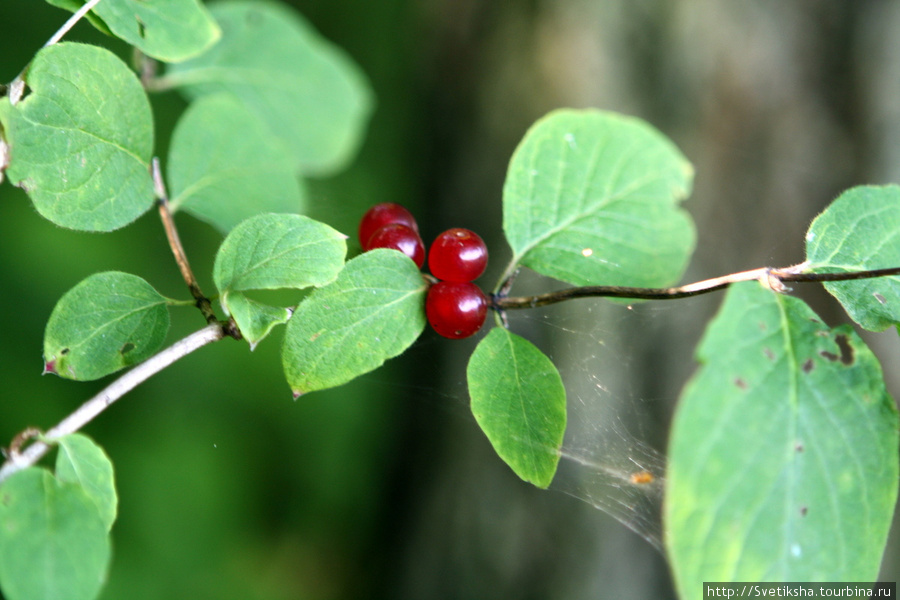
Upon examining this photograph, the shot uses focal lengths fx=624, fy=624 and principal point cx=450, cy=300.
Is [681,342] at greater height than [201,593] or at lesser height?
greater

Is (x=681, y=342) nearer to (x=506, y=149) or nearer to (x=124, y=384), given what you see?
(x=506, y=149)

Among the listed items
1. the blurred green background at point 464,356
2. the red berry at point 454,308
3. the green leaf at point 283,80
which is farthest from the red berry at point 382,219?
the blurred green background at point 464,356

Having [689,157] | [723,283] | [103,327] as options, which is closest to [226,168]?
[103,327]

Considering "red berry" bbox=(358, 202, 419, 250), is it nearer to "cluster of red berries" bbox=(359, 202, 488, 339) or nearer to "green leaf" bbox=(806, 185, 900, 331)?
"cluster of red berries" bbox=(359, 202, 488, 339)

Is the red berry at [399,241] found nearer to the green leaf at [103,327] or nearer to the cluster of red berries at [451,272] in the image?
the cluster of red berries at [451,272]

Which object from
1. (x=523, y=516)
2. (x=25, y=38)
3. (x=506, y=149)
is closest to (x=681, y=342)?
(x=523, y=516)

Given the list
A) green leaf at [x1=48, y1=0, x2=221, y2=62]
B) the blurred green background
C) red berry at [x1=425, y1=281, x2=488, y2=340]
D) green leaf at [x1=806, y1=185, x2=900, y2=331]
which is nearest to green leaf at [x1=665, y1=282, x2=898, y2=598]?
green leaf at [x1=806, y1=185, x2=900, y2=331]
